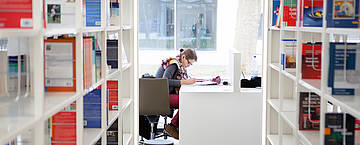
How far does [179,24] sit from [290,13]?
677 centimetres

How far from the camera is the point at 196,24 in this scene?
10133 millimetres

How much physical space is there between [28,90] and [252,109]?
10.6 feet

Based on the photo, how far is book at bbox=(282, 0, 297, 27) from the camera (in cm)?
340

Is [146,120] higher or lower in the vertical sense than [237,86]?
lower

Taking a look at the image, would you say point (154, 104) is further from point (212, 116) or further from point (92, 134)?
point (92, 134)

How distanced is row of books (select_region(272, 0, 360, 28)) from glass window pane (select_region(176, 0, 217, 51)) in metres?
6.08

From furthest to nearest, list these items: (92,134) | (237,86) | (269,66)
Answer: (237,86) < (269,66) < (92,134)

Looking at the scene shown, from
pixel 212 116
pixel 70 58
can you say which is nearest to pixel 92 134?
pixel 70 58

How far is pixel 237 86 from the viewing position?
16.2ft

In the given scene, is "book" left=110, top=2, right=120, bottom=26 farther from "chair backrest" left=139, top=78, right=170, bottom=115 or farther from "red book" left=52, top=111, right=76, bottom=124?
"chair backrest" left=139, top=78, right=170, bottom=115

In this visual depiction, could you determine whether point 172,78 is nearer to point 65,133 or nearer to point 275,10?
point 275,10

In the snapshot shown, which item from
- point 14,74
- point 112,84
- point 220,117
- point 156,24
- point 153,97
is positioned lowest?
point 220,117

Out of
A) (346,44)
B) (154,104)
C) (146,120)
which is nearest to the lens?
(346,44)

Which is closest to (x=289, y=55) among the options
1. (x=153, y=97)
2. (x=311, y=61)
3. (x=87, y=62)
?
(x=311, y=61)
